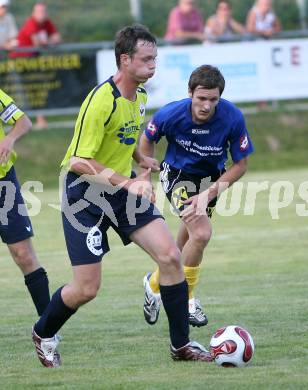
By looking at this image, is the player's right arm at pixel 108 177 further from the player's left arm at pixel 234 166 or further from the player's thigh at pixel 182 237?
the player's thigh at pixel 182 237

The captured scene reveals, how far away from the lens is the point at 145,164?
20.1 ft

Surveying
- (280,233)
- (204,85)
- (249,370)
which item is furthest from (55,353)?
(280,233)

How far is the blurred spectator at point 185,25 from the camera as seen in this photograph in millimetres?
18234

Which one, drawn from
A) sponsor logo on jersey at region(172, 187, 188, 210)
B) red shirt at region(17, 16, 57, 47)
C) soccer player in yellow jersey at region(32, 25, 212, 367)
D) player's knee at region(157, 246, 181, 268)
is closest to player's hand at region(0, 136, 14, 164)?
soccer player in yellow jersey at region(32, 25, 212, 367)

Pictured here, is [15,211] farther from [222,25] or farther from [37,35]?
[222,25]

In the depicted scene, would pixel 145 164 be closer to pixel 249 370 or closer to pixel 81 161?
pixel 81 161

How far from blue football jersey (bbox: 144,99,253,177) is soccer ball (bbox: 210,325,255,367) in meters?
1.37

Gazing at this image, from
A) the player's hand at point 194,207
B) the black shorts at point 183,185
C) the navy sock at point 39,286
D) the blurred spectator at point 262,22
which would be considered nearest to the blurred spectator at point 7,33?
the blurred spectator at point 262,22

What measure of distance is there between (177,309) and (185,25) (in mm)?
13100

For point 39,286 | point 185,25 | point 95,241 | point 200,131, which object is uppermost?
point 200,131

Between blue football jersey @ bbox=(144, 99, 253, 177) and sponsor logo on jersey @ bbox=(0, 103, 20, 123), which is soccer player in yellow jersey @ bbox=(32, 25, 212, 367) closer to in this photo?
sponsor logo on jersey @ bbox=(0, 103, 20, 123)

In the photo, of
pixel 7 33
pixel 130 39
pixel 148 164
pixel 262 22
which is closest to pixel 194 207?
pixel 148 164

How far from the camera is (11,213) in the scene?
6605 millimetres

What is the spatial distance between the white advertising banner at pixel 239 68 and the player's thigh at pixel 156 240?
39.0 ft
